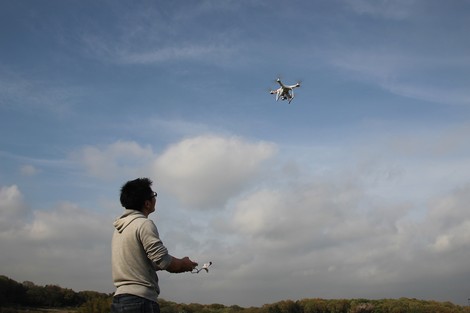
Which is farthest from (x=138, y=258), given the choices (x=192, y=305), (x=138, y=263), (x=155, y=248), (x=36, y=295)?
(x=192, y=305)

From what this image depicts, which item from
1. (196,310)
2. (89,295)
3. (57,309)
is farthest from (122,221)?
(196,310)

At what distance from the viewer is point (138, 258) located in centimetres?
537

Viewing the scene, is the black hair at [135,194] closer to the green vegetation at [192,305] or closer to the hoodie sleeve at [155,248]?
the hoodie sleeve at [155,248]

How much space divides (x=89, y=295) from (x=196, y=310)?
51.4ft

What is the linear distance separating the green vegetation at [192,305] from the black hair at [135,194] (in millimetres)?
40710

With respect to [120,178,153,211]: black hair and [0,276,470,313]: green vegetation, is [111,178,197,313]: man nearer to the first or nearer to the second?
[120,178,153,211]: black hair

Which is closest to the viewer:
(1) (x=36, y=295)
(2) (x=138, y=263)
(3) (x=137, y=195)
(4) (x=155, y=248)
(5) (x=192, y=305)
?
(4) (x=155, y=248)

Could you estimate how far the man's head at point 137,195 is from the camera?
5684 mm

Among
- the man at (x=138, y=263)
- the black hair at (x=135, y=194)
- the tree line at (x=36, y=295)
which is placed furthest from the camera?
the tree line at (x=36, y=295)

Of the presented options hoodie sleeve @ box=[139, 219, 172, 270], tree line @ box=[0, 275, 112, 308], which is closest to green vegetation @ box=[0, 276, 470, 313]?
tree line @ box=[0, 275, 112, 308]

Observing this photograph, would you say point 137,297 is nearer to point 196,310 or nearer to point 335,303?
point 196,310

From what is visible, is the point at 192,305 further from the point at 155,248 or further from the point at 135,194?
the point at 155,248

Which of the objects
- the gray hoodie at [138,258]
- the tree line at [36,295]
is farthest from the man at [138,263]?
the tree line at [36,295]

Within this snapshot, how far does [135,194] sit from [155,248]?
743 millimetres
